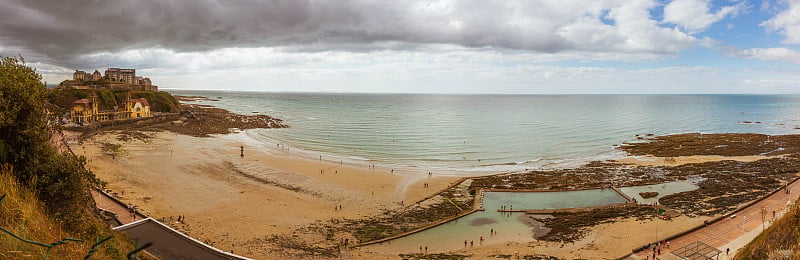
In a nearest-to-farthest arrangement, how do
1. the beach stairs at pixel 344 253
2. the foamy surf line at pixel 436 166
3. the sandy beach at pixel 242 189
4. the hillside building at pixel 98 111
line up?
the beach stairs at pixel 344 253 < the sandy beach at pixel 242 189 < the foamy surf line at pixel 436 166 < the hillside building at pixel 98 111

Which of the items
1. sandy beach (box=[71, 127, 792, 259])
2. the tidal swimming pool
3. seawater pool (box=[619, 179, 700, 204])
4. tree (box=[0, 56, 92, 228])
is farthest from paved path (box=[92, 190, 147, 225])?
seawater pool (box=[619, 179, 700, 204])

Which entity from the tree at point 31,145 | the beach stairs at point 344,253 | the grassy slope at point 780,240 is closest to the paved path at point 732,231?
the grassy slope at point 780,240

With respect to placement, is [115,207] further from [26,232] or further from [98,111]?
[98,111]

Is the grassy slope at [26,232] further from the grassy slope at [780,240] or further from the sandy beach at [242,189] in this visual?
the grassy slope at [780,240]

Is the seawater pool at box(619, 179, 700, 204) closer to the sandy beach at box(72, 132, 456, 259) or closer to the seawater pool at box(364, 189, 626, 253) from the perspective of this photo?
the seawater pool at box(364, 189, 626, 253)

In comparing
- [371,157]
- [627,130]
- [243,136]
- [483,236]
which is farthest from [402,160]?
[627,130]

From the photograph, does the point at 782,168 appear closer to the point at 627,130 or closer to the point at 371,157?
the point at 627,130
